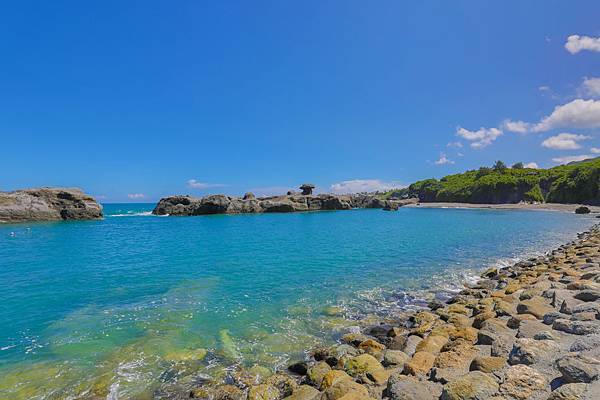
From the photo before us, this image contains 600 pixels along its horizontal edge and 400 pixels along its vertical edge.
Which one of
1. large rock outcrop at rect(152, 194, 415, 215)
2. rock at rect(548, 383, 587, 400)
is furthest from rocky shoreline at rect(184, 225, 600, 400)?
large rock outcrop at rect(152, 194, 415, 215)

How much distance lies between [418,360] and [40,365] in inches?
435

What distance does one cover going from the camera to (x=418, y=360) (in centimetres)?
787

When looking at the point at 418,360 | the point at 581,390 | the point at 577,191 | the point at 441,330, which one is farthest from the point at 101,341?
the point at 577,191

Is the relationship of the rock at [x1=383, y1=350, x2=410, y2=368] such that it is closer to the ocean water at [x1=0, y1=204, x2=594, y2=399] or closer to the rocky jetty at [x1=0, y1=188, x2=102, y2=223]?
the ocean water at [x1=0, y1=204, x2=594, y2=399]

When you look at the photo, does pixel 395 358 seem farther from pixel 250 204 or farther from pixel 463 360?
pixel 250 204

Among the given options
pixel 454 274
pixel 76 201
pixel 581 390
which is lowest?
pixel 454 274

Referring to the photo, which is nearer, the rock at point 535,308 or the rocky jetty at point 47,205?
the rock at point 535,308

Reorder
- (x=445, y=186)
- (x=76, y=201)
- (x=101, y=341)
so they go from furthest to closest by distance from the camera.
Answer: (x=445, y=186) < (x=76, y=201) < (x=101, y=341)

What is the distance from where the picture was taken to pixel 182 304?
593 inches

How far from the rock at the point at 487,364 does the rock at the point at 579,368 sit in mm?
1159

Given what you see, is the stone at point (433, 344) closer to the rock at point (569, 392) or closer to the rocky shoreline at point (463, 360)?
the rocky shoreline at point (463, 360)

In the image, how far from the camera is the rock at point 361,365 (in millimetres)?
8047

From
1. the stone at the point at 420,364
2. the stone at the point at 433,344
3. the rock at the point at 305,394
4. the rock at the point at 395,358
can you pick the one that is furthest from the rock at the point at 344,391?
the stone at the point at 433,344

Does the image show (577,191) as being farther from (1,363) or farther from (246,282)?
(1,363)
